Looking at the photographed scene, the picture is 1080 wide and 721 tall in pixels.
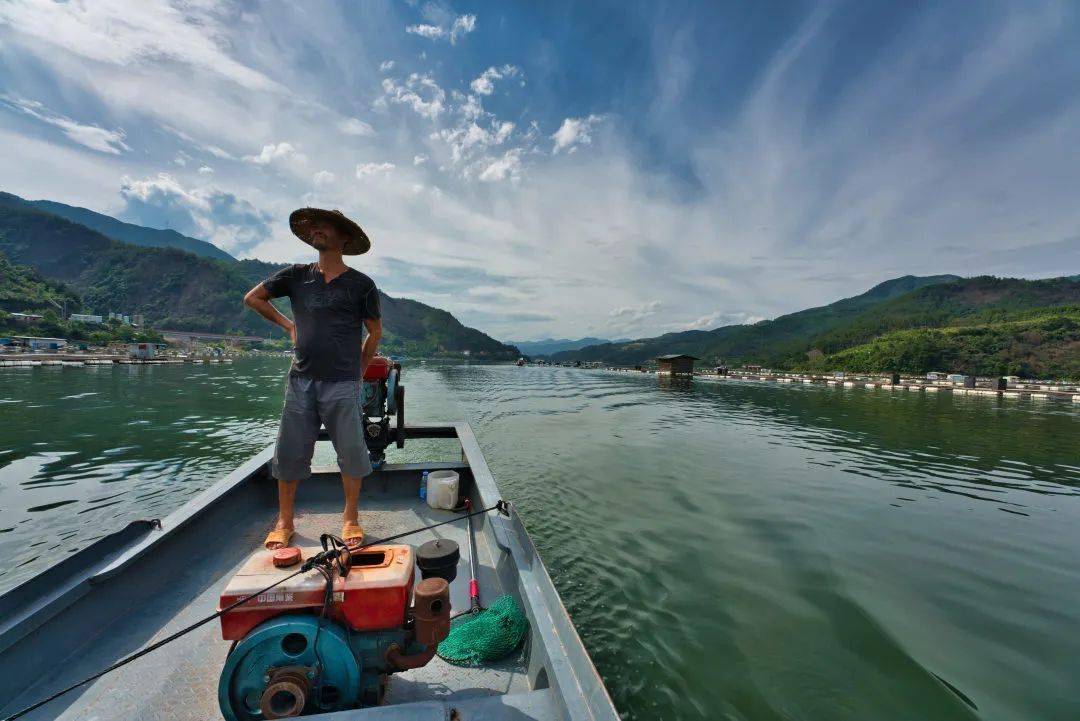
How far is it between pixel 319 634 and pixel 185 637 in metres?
1.51

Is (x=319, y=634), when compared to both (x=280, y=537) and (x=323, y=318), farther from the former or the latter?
(x=323, y=318)

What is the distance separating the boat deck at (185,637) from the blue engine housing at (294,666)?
1.46 feet

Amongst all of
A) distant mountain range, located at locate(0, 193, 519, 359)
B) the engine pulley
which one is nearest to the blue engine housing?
the engine pulley

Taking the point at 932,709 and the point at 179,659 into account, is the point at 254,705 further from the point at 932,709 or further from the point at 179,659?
the point at 932,709

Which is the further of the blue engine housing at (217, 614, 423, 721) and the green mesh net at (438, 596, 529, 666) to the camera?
the green mesh net at (438, 596, 529, 666)

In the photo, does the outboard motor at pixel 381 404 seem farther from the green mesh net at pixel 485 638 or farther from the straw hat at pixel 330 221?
the green mesh net at pixel 485 638

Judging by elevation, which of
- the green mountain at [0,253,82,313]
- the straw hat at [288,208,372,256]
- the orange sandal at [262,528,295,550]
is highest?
the green mountain at [0,253,82,313]

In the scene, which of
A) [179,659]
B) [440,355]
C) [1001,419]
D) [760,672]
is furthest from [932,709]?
[440,355]

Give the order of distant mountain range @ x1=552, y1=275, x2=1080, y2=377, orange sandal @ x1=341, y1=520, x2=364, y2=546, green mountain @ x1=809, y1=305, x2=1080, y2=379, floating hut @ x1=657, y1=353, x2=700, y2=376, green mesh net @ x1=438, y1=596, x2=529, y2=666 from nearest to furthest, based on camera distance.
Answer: green mesh net @ x1=438, y1=596, x2=529, y2=666
orange sandal @ x1=341, y1=520, x2=364, y2=546
floating hut @ x1=657, y1=353, x2=700, y2=376
green mountain @ x1=809, y1=305, x2=1080, y2=379
distant mountain range @ x1=552, y1=275, x2=1080, y2=377

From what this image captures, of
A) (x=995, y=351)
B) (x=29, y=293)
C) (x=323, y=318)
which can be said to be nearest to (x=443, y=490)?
(x=323, y=318)

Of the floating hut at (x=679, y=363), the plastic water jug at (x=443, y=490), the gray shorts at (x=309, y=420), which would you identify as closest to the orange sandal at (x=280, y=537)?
the gray shorts at (x=309, y=420)

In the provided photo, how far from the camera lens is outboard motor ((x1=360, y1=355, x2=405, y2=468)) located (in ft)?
14.8

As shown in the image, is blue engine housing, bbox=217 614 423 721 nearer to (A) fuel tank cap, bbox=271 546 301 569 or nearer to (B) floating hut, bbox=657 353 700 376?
(A) fuel tank cap, bbox=271 546 301 569

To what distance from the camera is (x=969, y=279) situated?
6663 inches
